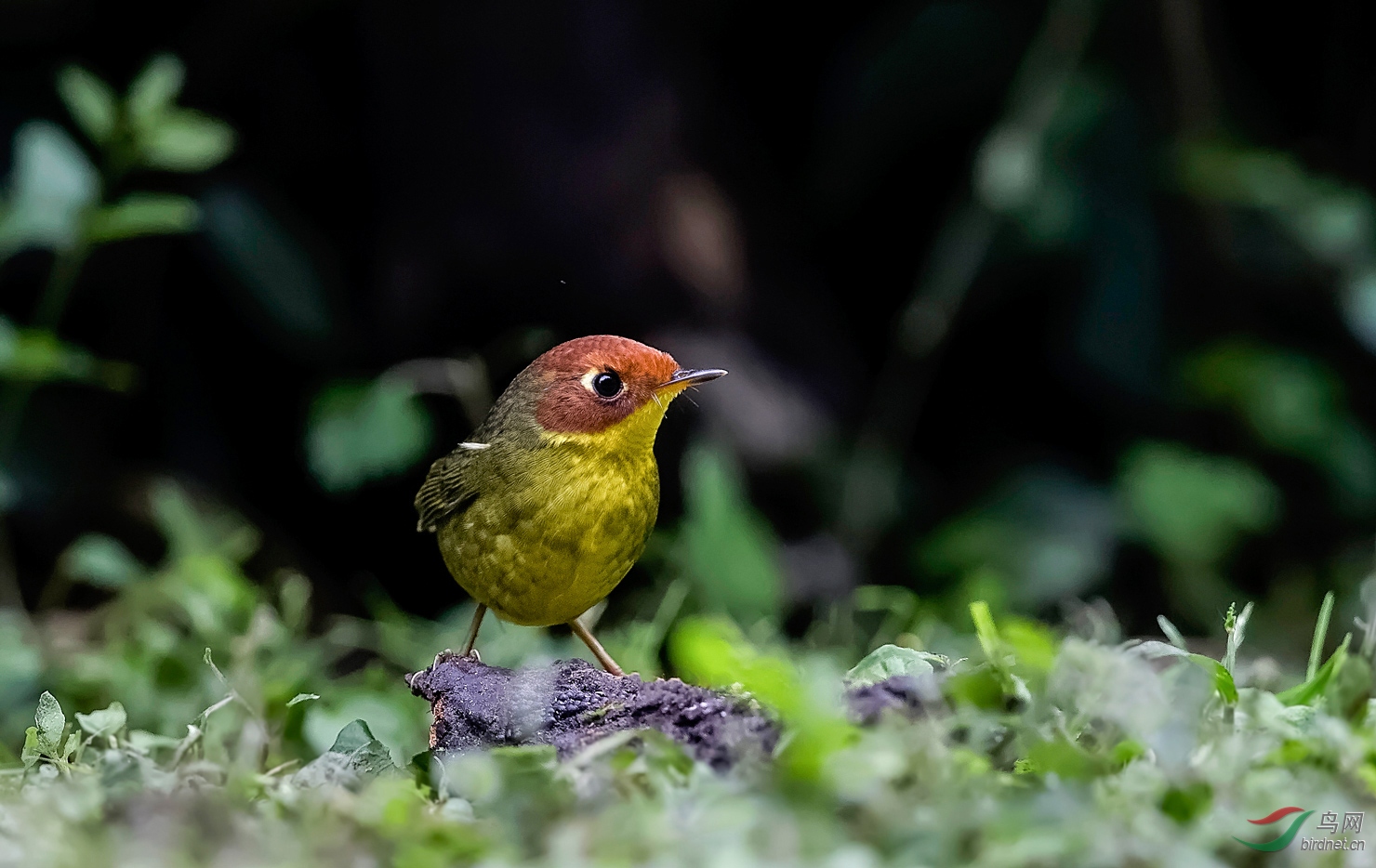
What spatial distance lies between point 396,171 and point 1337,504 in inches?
157

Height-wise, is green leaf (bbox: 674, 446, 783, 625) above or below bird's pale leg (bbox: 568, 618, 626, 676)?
below

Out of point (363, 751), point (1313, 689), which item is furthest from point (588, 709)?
point (1313, 689)

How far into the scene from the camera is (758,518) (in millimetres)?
4949

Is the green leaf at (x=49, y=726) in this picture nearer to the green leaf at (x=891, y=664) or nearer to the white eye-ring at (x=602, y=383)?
the white eye-ring at (x=602, y=383)

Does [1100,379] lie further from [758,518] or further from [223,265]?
[223,265]

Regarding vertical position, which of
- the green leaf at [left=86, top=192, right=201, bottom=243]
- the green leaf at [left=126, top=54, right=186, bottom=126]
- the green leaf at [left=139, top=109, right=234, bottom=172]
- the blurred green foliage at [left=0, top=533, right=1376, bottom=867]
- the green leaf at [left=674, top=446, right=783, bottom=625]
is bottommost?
the green leaf at [left=674, top=446, right=783, bottom=625]

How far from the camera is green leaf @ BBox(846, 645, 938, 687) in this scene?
222 centimetres

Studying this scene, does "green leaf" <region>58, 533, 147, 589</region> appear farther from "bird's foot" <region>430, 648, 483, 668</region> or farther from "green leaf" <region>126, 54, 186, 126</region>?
"bird's foot" <region>430, 648, 483, 668</region>

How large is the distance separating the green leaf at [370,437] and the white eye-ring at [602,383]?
1.58 m

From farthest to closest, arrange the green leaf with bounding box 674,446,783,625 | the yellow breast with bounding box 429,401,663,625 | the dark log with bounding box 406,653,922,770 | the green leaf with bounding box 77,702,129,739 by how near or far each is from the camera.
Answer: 1. the green leaf with bounding box 674,446,783,625
2. the yellow breast with bounding box 429,401,663,625
3. the green leaf with bounding box 77,702,129,739
4. the dark log with bounding box 406,653,922,770

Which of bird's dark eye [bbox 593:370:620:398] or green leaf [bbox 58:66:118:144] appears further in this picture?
green leaf [bbox 58:66:118:144]

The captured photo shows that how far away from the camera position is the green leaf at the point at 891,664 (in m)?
2.22

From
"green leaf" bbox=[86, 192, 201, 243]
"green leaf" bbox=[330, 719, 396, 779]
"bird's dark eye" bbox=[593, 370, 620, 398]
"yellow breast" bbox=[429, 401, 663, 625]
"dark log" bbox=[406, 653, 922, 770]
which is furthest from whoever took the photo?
"green leaf" bbox=[86, 192, 201, 243]

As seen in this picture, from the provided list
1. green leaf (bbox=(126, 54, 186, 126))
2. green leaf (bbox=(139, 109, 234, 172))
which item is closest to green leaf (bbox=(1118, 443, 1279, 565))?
green leaf (bbox=(139, 109, 234, 172))
